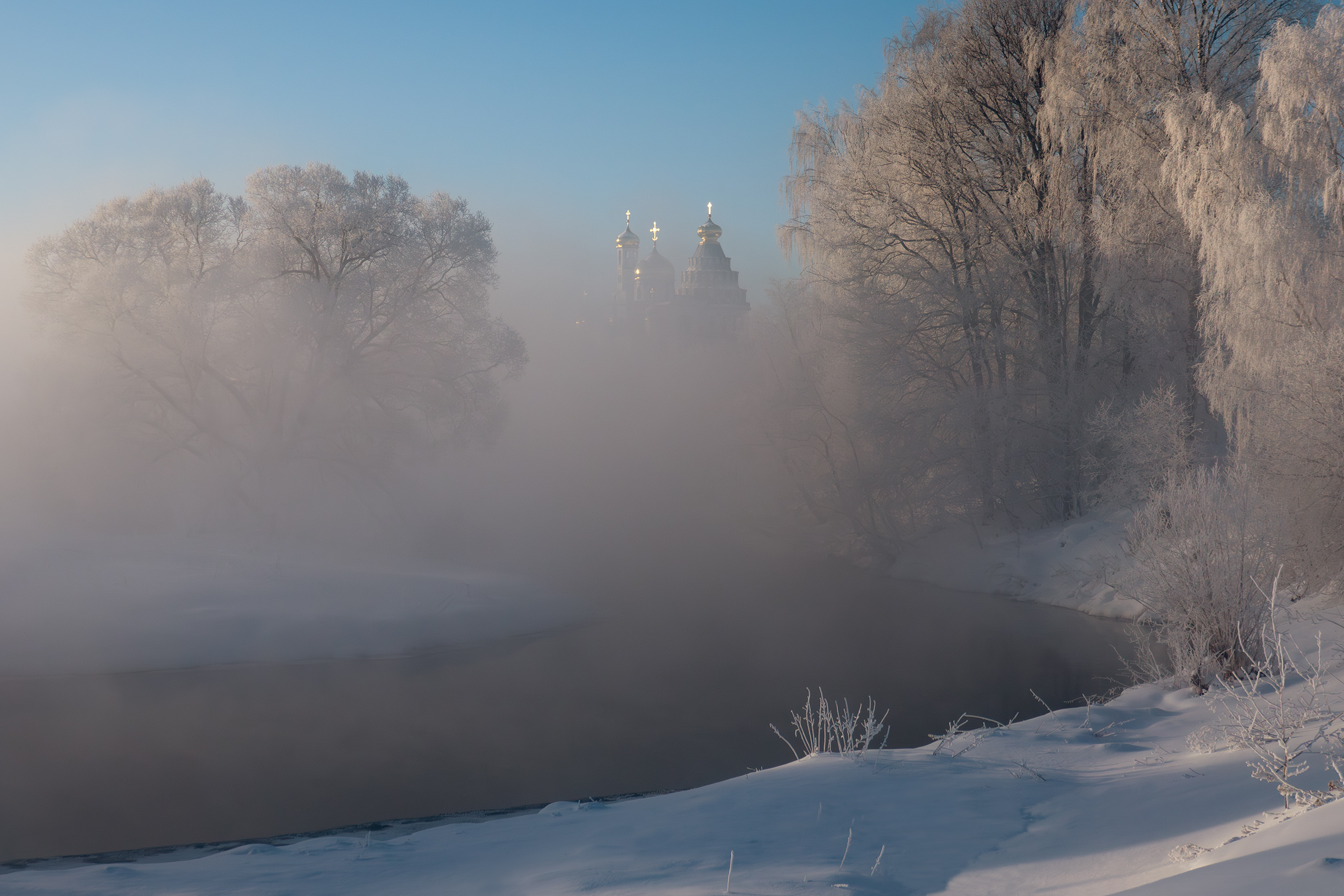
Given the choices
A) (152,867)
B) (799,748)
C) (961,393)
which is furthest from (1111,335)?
(152,867)

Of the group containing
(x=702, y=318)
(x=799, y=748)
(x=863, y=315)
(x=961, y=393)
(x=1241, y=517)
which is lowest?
(x=799, y=748)

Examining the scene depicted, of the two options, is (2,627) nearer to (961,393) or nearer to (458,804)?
(458,804)

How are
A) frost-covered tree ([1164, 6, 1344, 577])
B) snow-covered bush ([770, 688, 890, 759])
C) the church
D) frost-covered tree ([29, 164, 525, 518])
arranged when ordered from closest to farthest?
snow-covered bush ([770, 688, 890, 759]), frost-covered tree ([1164, 6, 1344, 577]), frost-covered tree ([29, 164, 525, 518]), the church

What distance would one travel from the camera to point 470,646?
1289cm

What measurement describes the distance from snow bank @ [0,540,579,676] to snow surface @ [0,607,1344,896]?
6727 mm

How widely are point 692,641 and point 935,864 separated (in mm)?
9612

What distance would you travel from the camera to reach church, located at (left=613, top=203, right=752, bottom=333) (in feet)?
207

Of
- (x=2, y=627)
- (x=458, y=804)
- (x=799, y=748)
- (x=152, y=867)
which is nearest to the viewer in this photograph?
(x=152, y=867)

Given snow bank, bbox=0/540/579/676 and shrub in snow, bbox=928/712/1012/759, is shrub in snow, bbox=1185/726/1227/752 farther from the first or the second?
snow bank, bbox=0/540/579/676

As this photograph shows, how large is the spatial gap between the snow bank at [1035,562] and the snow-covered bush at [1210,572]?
215 inches

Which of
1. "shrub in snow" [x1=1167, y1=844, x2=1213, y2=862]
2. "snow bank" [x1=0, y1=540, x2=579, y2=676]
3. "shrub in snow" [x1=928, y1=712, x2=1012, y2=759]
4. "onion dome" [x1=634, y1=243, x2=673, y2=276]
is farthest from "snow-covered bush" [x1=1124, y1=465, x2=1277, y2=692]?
"onion dome" [x1=634, y1=243, x2=673, y2=276]

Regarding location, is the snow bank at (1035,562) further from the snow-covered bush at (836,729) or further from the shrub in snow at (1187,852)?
the shrub in snow at (1187,852)

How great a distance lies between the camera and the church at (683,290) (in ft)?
207

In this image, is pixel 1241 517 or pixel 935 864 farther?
pixel 1241 517
